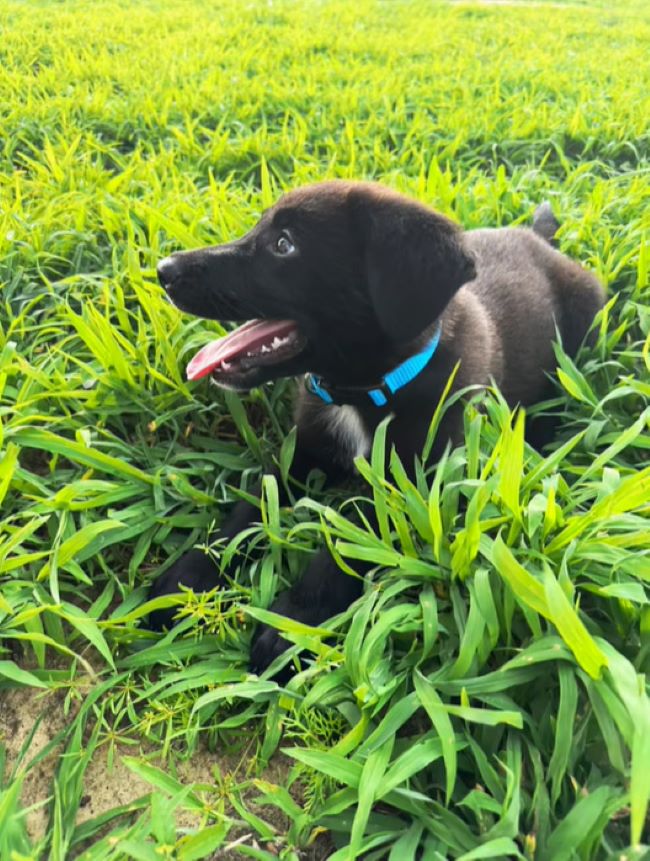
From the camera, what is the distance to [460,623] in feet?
5.03

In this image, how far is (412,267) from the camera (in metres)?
1.74

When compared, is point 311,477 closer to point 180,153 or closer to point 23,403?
point 23,403

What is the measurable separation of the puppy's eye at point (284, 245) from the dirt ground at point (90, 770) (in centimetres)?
132

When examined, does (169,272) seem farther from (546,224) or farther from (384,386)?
(546,224)

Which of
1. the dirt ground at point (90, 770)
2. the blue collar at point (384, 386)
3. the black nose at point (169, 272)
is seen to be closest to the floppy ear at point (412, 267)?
the blue collar at point (384, 386)

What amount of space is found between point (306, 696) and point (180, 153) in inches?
124

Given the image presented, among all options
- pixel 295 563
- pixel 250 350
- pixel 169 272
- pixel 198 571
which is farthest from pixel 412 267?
pixel 198 571

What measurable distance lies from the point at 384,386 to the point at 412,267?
14.6 inches

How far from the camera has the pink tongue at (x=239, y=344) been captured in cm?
204

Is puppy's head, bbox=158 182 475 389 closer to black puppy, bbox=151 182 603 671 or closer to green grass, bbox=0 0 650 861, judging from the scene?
black puppy, bbox=151 182 603 671

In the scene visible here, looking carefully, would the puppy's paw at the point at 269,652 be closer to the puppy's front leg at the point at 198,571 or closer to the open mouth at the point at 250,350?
the puppy's front leg at the point at 198,571

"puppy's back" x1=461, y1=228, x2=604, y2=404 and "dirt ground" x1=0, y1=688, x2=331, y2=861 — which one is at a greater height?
"puppy's back" x1=461, y1=228, x2=604, y2=404

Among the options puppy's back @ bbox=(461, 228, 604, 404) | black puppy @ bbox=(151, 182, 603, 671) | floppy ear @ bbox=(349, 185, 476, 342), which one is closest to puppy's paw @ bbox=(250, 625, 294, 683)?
black puppy @ bbox=(151, 182, 603, 671)

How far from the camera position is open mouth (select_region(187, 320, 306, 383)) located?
199 centimetres
